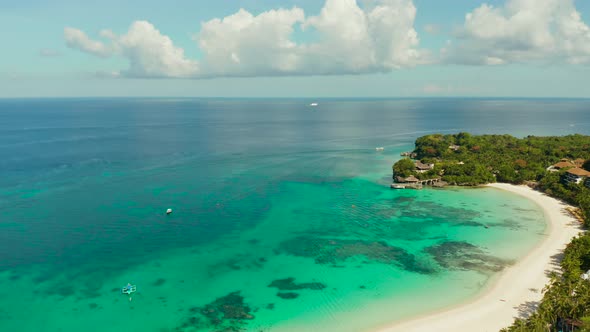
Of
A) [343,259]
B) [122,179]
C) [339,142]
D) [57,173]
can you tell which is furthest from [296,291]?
[339,142]

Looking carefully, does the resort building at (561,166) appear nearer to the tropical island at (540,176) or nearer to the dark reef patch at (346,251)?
the tropical island at (540,176)

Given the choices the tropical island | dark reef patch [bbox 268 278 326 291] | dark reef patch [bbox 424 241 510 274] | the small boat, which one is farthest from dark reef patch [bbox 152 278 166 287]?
the tropical island

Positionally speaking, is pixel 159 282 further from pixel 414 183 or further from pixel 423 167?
pixel 423 167

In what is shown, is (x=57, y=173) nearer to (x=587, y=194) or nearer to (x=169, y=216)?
(x=169, y=216)

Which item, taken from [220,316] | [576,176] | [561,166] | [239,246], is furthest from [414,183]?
[220,316]

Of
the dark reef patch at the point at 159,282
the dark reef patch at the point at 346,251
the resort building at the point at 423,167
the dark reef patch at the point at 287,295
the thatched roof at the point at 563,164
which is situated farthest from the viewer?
the resort building at the point at 423,167

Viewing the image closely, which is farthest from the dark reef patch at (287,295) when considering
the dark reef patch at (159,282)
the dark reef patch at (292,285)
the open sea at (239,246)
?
the dark reef patch at (159,282)
